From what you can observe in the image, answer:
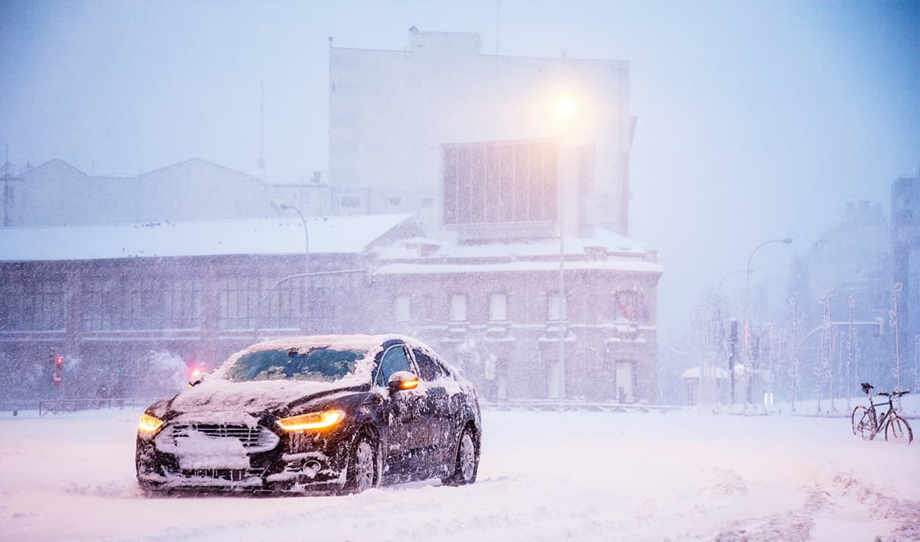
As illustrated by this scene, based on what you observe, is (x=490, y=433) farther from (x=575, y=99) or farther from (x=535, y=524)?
(x=575, y=99)

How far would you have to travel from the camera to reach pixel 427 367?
39.3 feet

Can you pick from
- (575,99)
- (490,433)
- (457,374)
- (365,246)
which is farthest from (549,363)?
(457,374)

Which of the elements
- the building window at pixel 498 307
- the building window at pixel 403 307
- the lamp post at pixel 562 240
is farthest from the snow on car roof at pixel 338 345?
the building window at pixel 403 307

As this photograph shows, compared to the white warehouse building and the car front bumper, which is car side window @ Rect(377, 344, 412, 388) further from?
the white warehouse building

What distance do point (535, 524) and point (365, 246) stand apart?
211 feet

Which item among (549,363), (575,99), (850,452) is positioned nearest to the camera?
(850,452)

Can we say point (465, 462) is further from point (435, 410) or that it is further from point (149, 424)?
point (149, 424)

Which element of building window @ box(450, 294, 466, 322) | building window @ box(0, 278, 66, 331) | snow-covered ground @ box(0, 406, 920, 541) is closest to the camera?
snow-covered ground @ box(0, 406, 920, 541)

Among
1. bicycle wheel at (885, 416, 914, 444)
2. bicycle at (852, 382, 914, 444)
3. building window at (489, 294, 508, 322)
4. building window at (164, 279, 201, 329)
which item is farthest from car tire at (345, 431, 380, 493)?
building window at (164, 279, 201, 329)

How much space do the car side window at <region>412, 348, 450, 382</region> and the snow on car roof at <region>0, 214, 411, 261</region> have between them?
60.3m

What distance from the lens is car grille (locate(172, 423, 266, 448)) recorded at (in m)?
9.43

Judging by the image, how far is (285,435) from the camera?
9391mm

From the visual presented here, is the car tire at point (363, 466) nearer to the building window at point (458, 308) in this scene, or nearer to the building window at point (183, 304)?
the building window at point (458, 308)

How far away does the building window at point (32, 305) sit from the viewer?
75812 millimetres
